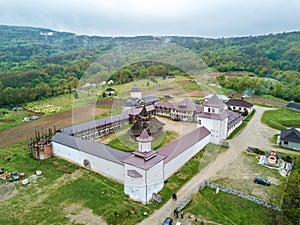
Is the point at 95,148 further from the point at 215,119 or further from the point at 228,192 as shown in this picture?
the point at 215,119

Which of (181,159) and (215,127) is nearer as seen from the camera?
(181,159)

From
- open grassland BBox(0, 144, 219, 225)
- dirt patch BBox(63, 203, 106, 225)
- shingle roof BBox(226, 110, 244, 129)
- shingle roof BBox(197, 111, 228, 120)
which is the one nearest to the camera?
dirt patch BBox(63, 203, 106, 225)

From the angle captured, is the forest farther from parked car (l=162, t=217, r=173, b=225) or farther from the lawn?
parked car (l=162, t=217, r=173, b=225)

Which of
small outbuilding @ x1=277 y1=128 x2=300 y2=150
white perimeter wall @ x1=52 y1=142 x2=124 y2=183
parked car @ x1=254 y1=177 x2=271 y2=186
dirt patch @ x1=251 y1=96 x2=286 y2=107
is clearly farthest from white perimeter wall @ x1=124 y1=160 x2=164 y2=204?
dirt patch @ x1=251 y1=96 x2=286 y2=107

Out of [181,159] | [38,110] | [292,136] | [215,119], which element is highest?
[215,119]

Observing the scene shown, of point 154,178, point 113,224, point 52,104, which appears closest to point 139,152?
point 154,178

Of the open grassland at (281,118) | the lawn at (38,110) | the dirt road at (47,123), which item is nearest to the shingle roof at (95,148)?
the dirt road at (47,123)

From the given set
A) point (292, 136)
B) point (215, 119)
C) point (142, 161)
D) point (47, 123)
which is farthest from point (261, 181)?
point (47, 123)
